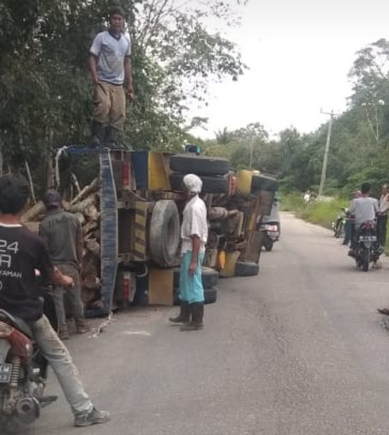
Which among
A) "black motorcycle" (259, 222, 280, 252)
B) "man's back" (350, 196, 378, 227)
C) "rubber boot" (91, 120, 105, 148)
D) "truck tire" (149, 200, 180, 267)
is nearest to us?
"truck tire" (149, 200, 180, 267)

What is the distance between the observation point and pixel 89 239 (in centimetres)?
880

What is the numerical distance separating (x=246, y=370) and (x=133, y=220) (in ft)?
10.4

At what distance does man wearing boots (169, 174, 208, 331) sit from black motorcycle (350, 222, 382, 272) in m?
6.68

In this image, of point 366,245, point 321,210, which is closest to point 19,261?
point 366,245

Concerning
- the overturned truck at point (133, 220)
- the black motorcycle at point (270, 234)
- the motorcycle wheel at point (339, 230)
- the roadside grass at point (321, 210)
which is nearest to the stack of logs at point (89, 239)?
the overturned truck at point (133, 220)

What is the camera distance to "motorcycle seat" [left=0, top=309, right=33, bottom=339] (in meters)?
4.53

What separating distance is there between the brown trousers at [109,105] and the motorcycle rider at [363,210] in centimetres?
628

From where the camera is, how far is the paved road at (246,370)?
5.17 meters

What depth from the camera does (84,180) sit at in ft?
36.1

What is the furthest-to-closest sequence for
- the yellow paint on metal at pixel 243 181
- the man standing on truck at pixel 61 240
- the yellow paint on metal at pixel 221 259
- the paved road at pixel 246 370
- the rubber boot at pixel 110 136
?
the yellow paint on metal at pixel 243 181 < the yellow paint on metal at pixel 221 259 < the rubber boot at pixel 110 136 < the man standing on truck at pixel 61 240 < the paved road at pixel 246 370

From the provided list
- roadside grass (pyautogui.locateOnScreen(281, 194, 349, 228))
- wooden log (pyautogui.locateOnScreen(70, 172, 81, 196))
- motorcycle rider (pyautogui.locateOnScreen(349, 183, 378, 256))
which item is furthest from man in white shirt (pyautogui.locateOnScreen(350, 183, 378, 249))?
roadside grass (pyautogui.locateOnScreen(281, 194, 349, 228))

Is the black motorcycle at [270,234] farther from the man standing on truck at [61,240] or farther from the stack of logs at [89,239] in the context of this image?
the man standing on truck at [61,240]

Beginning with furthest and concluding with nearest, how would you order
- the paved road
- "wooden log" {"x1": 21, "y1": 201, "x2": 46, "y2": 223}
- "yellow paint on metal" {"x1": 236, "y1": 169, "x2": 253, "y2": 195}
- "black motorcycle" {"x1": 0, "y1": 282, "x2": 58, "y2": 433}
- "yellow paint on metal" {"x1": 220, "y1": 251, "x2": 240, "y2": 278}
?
1. "yellow paint on metal" {"x1": 220, "y1": 251, "x2": 240, "y2": 278}
2. "yellow paint on metal" {"x1": 236, "y1": 169, "x2": 253, "y2": 195}
3. "wooden log" {"x1": 21, "y1": 201, "x2": 46, "y2": 223}
4. the paved road
5. "black motorcycle" {"x1": 0, "y1": 282, "x2": 58, "y2": 433}

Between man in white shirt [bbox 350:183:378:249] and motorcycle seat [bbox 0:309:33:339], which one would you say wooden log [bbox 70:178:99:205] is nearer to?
motorcycle seat [bbox 0:309:33:339]
